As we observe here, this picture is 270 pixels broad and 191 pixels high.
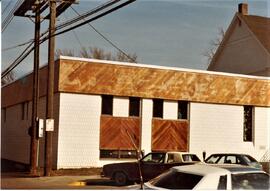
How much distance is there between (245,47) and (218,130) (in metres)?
10.8

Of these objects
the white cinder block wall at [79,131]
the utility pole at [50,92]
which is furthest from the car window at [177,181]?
the white cinder block wall at [79,131]

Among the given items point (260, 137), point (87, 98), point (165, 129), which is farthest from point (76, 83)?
point (260, 137)

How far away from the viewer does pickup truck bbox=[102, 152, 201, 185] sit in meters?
17.4

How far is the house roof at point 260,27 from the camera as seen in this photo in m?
34.5

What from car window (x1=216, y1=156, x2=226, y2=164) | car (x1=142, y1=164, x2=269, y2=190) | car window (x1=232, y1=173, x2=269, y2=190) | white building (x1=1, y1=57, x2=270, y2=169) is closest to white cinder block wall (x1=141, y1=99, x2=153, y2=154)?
white building (x1=1, y1=57, x2=270, y2=169)

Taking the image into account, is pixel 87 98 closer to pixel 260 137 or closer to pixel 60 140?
pixel 60 140

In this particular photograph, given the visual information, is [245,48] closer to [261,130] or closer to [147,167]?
[261,130]

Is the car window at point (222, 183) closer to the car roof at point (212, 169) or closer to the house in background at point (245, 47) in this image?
the car roof at point (212, 169)

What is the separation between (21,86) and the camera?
3164 cm

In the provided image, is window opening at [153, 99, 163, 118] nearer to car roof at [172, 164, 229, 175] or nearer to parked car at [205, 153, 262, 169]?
parked car at [205, 153, 262, 169]

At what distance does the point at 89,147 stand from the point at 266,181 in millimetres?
16364

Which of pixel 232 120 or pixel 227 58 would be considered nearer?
pixel 232 120

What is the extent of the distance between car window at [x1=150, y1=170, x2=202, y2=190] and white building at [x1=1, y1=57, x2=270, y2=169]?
13.1 metres

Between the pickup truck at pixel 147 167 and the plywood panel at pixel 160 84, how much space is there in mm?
6691
